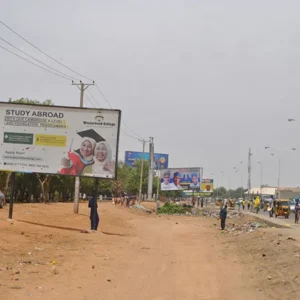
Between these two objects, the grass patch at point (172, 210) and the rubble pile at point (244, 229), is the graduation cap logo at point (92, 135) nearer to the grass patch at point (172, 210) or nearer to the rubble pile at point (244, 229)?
the rubble pile at point (244, 229)

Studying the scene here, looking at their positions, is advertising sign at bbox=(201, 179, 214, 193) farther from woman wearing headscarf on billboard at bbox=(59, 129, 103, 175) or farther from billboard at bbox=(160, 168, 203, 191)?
woman wearing headscarf on billboard at bbox=(59, 129, 103, 175)

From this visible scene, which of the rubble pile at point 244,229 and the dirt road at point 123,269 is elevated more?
the dirt road at point 123,269

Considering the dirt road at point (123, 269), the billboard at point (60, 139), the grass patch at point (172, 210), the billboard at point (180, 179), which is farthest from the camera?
the billboard at point (180, 179)

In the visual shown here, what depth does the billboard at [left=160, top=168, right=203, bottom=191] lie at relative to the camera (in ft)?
249

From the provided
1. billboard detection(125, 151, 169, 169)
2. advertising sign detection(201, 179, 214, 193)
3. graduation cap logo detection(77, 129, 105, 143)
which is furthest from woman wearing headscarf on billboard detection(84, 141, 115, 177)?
advertising sign detection(201, 179, 214, 193)

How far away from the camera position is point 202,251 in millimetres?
16828

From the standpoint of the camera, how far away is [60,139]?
68.4 ft

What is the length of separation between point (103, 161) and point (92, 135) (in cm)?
118

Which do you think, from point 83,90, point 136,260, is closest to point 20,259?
point 136,260

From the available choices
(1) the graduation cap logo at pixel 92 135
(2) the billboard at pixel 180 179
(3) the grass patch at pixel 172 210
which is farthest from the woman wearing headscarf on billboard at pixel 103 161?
(2) the billboard at pixel 180 179

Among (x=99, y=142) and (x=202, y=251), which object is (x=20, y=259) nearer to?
(x=202, y=251)

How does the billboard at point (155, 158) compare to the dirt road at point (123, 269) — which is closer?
the dirt road at point (123, 269)

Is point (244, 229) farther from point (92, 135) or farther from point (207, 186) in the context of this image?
point (207, 186)

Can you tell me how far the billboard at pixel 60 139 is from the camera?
2075cm
